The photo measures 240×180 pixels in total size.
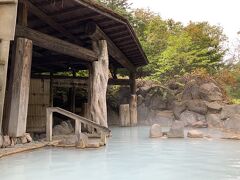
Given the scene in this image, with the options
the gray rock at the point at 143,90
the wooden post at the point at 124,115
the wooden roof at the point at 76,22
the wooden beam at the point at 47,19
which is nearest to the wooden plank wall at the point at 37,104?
the wooden roof at the point at 76,22

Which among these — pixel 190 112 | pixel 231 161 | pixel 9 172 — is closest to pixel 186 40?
pixel 190 112

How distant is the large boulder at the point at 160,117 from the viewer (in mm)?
17500

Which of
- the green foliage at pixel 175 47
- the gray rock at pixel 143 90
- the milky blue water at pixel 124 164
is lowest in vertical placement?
the milky blue water at pixel 124 164

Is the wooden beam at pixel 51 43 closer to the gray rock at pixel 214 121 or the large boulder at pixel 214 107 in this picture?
the gray rock at pixel 214 121

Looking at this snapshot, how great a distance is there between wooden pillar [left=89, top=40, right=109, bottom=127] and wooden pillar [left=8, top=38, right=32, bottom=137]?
131 inches

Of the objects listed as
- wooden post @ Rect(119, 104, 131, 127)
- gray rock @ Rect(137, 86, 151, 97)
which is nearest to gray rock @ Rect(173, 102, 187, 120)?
gray rock @ Rect(137, 86, 151, 97)

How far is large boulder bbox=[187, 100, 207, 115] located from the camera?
16.2 metres

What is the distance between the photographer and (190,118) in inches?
642

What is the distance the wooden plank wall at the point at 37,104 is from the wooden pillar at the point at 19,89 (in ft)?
14.9

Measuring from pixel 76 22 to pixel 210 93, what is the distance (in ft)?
31.9

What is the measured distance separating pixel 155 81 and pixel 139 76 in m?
3.67

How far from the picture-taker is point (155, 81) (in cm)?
1900

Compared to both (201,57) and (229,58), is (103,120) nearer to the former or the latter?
(201,57)

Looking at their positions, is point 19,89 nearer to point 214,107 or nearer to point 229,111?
point 229,111
